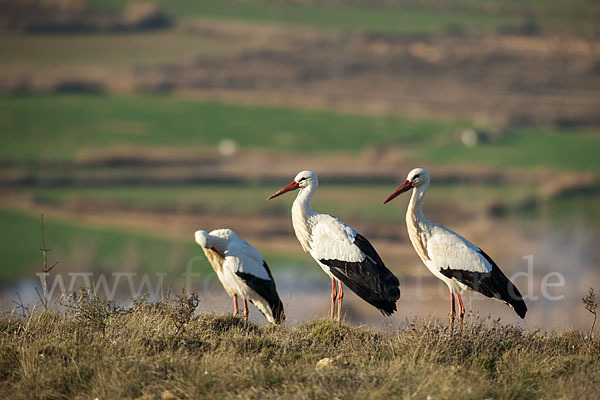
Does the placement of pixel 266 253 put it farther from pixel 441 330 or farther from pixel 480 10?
pixel 480 10

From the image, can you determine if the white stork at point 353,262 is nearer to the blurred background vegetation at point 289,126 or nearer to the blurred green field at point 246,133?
the blurred background vegetation at point 289,126

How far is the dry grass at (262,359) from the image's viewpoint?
673 centimetres

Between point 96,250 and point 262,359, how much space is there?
29236 millimetres

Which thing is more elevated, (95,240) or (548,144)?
(548,144)

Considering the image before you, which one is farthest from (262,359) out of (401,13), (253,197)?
(401,13)

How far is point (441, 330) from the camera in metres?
7.79

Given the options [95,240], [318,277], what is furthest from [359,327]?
[95,240]

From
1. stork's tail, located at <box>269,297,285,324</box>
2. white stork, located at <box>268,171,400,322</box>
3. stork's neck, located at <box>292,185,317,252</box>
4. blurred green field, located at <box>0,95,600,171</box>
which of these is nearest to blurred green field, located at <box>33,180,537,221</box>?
blurred green field, located at <box>0,95,600,171</box>

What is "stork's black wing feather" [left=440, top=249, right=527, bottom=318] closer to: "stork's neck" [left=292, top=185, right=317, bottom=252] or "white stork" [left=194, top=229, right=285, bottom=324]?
"stork's neck" [left=292, top=185, right=317, bottom=252]

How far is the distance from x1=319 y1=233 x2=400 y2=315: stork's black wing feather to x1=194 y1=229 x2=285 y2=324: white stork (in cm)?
86

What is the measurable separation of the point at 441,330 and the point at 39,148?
46.8 m

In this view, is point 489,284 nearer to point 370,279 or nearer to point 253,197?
point 370,279

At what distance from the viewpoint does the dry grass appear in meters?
6.73

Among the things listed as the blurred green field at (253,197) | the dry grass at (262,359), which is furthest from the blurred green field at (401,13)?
the dry grass at (262,359)
